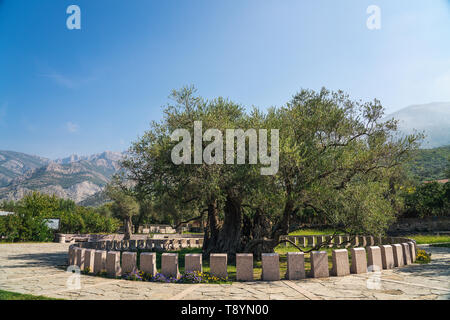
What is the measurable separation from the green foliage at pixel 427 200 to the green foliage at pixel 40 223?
4007 centimetres

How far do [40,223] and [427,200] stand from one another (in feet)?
153

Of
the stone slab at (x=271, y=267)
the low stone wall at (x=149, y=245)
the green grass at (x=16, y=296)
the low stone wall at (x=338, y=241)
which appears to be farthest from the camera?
the low stone wall at (x=149, y=245)

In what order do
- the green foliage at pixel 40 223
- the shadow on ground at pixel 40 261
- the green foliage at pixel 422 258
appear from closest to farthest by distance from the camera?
the green foliage at pixel 422 258 → the shadow on ground at pixel 40 261 → the green foliage at pixel 40 223

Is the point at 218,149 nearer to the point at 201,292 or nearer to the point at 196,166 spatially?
the point at 196,166

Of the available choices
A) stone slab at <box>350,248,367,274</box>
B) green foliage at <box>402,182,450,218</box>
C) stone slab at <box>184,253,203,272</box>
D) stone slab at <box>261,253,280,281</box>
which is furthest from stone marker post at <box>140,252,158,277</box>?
green foliage at <box>402,182,450,218</box>

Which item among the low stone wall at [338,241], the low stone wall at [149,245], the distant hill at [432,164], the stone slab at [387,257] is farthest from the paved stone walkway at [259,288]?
the distant hill at [432,164]

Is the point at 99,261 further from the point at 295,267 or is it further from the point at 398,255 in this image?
the point at 398,255

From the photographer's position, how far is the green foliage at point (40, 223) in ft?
96.4

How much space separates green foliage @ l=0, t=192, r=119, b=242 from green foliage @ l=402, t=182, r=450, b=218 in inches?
1578

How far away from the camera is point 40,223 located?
3123 centimetres

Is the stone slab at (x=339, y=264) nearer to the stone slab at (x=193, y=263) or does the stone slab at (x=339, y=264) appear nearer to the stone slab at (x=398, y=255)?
the stone slab at (x=398, y=255)

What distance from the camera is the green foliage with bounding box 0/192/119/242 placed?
29.4 meters

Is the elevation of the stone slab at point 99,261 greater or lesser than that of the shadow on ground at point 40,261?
greater
